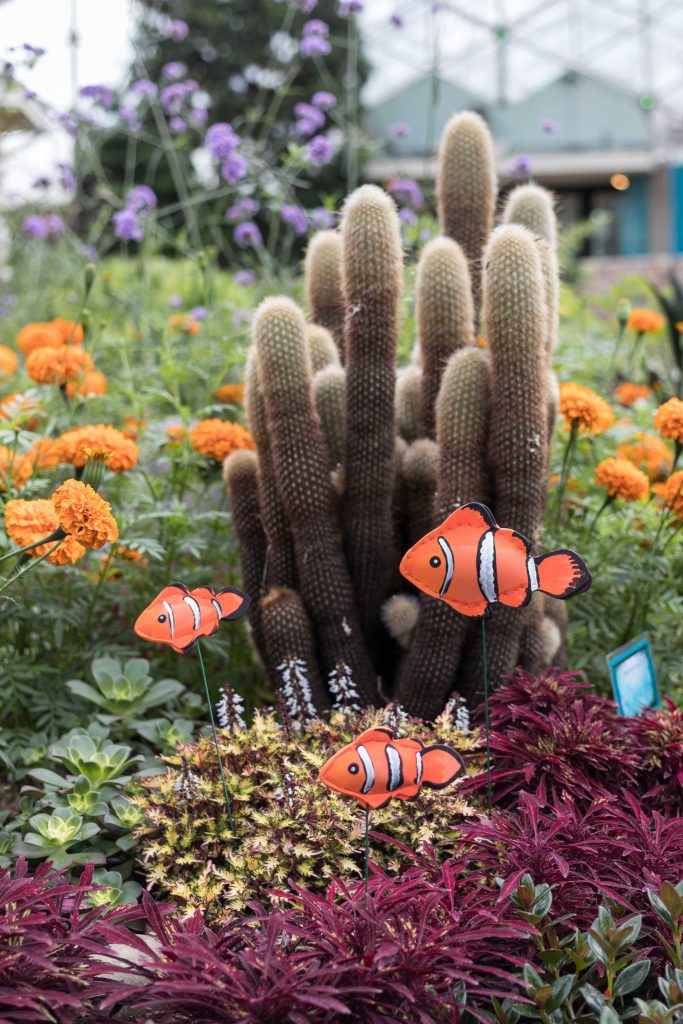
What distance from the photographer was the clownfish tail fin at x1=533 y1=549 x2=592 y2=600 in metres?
1.74

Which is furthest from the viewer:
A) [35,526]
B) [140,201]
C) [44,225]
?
[44,225]

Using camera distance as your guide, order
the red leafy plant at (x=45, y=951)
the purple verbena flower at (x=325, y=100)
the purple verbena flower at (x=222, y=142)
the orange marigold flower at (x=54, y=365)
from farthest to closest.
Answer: the purple verbena flower at (x=325, y=100) → the purple verbena flower at (x=222, y=142) → the orange marigold flower at (x=54, y=365) → the red leafy plant at (x=45, y=951)

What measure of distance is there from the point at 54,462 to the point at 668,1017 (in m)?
1.94

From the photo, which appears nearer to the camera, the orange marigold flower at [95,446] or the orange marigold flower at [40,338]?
the orange marigold flower at [95,446]

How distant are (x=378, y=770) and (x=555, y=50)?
21.6 metres

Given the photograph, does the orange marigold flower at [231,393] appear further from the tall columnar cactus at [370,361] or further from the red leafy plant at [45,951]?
the red leafy plant at [45,951]

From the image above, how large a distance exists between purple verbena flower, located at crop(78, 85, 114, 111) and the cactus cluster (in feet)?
7.24

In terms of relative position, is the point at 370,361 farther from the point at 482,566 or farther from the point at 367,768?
the point at 367,768

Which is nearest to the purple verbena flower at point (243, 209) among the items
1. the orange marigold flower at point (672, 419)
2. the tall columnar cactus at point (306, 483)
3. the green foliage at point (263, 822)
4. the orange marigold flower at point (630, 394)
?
the orange marigold flower at point (630, 394)

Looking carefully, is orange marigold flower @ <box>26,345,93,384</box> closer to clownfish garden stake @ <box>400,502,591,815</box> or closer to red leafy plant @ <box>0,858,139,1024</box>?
clownfish garden stake @ <box>400,502,591,815</box>

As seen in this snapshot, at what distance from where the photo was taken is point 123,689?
→ 238 centimetres

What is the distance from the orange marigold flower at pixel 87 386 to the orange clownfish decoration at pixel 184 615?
1242mm

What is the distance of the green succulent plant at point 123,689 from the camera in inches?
92.7

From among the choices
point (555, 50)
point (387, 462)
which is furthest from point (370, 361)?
point (555, 50)
